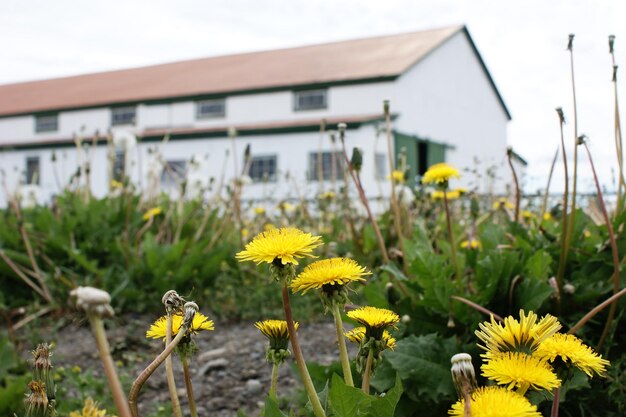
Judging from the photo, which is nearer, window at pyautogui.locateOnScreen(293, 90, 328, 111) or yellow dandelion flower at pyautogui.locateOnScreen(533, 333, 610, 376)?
yellow dandelion flower at pyautogui.locateOnScreen(533, 333, 610, 376)

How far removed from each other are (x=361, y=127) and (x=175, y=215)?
13.5 meters

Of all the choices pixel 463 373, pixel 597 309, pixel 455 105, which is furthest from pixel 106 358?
pixel 455 105

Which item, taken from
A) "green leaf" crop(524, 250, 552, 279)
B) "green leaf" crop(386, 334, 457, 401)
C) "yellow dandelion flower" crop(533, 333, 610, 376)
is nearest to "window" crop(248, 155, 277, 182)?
"green leaf" crop(524, 250, 552, 279)

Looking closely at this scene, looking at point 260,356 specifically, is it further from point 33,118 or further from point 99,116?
point 33,118

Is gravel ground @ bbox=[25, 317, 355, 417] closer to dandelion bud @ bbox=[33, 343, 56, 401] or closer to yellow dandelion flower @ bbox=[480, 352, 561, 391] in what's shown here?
dandelion bud @ bbox=[33, 343, 56, 401]

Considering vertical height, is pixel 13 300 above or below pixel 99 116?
below

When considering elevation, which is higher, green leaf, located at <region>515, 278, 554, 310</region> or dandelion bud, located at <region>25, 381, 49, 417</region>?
dandelion bud, located at <region>25, 381, 49, 417</region>

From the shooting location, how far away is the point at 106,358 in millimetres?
569

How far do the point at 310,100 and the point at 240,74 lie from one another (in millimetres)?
3359

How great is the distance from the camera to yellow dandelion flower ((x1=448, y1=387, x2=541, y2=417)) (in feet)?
1.93

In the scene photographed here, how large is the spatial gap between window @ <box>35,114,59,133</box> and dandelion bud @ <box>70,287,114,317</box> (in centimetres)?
2429

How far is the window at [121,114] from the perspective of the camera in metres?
21.7

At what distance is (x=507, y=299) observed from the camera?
5.81 ft

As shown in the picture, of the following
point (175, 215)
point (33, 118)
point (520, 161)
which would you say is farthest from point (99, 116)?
point (175, 215)
